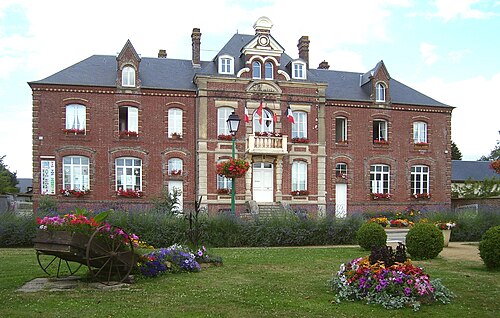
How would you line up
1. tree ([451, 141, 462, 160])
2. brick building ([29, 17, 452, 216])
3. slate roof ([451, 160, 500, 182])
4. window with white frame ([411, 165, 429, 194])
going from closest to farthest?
brick building ([29, 17, 452, 216]) < window with white frame ([411, 165, 429, 194]) < slate roof ([451, 160, 500, 182]) < tree ([451, 141, 462, 160])

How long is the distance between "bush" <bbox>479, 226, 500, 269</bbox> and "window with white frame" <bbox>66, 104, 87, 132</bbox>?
2012 cm

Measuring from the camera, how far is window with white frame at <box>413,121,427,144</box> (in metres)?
31.0

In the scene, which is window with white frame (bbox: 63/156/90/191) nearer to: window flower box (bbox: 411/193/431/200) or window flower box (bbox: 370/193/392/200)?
window flower box (bbox: 370/193/392/200)

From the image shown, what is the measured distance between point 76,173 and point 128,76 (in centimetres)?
537

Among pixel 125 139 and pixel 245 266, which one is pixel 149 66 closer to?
pixel 125 139

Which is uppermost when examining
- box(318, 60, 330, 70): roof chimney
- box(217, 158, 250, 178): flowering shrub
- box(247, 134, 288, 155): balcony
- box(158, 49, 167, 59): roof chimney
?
box(158, 49, 167, 59): roof chimney

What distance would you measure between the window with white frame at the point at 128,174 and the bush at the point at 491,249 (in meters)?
18.7

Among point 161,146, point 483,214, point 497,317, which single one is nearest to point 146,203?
point 161,146

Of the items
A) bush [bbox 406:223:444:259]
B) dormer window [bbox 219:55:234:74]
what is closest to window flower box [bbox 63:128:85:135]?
dormer window [bbox 219:55:234:74]

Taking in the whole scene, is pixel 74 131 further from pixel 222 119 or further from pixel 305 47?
pixel 305 47

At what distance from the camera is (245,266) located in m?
12.0

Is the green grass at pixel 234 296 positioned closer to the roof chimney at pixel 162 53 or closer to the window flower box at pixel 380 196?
the window flower box at pixel 380 196

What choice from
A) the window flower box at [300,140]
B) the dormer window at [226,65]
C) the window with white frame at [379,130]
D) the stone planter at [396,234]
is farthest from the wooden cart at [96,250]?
the window with white frame at [379,130]

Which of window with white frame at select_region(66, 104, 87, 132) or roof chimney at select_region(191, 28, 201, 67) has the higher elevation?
roof chimney at select_region(191, 28, 201, 67)
